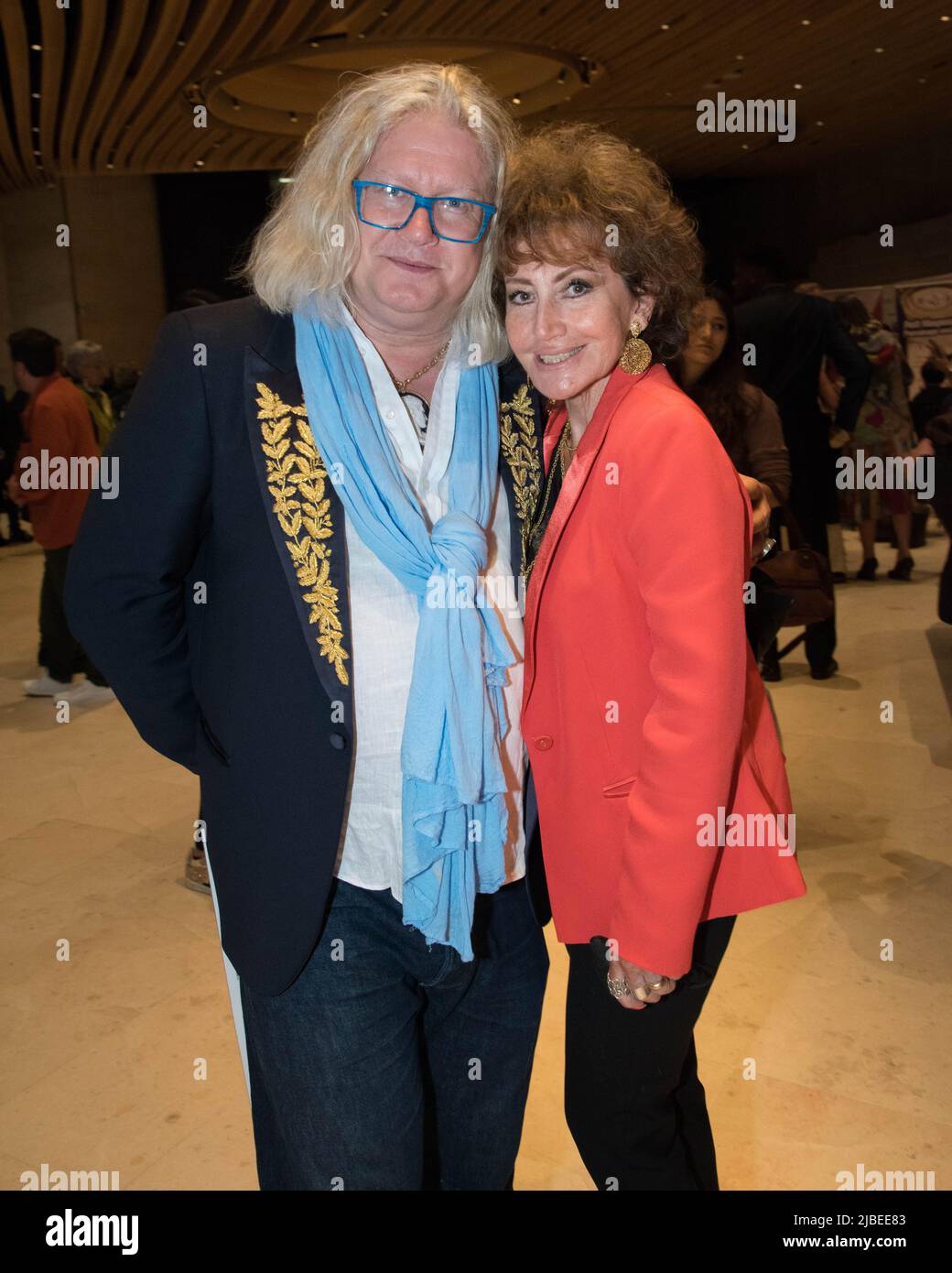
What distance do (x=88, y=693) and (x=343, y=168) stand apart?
5.15 metres

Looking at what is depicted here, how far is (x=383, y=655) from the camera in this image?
1443 mm

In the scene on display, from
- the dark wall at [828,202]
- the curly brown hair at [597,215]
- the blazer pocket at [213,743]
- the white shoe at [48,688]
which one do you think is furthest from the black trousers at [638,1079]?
the dark wall at [828,202]

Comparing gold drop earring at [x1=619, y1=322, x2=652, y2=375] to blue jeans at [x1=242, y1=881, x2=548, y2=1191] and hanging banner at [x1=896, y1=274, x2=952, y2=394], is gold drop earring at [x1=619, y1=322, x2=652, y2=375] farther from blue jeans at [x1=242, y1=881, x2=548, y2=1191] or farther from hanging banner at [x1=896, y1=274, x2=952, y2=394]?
hanging banner at [x1=896, y1=274, x2=952, y2=394]

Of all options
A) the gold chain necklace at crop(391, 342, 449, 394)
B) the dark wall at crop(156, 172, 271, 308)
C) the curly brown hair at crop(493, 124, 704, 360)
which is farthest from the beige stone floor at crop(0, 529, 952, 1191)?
the dark wall at crop(156, 172, 271, 308)

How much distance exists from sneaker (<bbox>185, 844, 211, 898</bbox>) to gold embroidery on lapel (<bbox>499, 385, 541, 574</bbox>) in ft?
8.01

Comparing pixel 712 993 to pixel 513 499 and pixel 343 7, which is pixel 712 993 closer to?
pixel 513 499

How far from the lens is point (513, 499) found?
1.63 m

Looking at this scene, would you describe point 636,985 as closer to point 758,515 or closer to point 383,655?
point 383,655

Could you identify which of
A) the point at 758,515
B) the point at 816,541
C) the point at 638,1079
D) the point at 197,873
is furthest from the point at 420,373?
the point at 816,541

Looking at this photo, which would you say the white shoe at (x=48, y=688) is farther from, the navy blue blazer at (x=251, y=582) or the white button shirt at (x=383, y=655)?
the white button shirt at (x=383, y=655)
